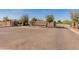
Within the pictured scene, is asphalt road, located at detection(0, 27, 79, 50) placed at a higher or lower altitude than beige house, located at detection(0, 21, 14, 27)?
lower

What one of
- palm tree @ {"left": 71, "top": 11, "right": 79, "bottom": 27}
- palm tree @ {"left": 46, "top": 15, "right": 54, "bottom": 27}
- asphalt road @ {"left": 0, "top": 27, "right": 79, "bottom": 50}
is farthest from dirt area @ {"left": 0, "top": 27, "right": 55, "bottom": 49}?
palm tree @ {"left": 71, "top": 11, "right": 79, "bottom": 27}

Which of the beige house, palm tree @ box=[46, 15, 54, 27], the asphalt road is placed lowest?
the asphalt road

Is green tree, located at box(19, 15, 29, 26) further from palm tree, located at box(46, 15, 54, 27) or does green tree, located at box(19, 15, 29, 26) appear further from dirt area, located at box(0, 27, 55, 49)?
palm tree, located at box(46, 15, 54, 27)

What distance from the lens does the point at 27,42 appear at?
204 cm

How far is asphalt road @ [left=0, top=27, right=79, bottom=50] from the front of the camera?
2.03 meters

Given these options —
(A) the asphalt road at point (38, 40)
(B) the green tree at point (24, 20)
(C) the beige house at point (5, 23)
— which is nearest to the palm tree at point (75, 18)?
(A) the asphalt road at point (38, 40)

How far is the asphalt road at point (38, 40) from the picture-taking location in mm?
2029

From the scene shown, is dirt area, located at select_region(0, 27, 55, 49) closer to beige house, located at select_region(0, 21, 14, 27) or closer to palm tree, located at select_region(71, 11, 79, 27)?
beige house, located at select_region(0, 21, 14, 27)

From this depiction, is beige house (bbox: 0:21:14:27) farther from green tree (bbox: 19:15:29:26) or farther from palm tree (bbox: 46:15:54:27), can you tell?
palm tree (bbox: 46:15:54:27)

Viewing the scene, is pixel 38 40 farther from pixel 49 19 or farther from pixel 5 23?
pixel 5 23

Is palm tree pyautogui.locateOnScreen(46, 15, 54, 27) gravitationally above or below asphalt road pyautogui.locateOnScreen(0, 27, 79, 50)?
above

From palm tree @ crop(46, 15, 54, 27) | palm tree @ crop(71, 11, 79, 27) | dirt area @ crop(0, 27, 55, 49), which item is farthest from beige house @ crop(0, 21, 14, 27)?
palm tree @ crop(71, 11, 79, 27)
